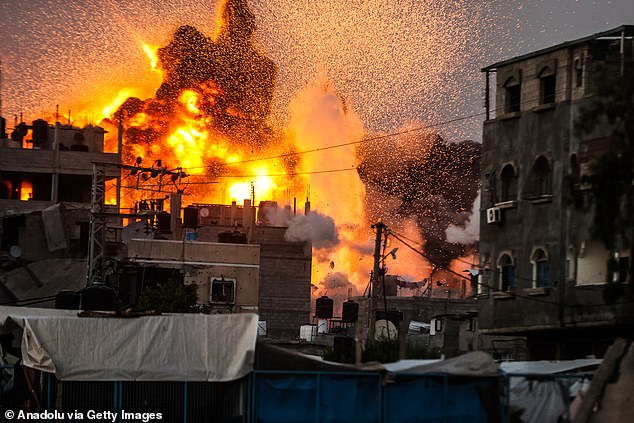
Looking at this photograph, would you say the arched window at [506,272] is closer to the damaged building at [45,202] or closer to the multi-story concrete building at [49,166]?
the damaged building at [45,202]

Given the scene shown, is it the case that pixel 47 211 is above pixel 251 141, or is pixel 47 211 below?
below

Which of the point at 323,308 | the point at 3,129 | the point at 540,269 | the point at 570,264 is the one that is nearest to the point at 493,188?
the point at 540,269

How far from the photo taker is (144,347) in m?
33.2

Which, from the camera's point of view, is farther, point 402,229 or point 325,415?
point 402,229

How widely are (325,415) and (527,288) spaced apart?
25107mm

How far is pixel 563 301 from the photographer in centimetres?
5347

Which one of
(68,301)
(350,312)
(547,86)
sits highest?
(547,86)

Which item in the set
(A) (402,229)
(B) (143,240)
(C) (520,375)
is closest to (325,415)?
(C) (520,375)

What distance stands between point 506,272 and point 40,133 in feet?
180

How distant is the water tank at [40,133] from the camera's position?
104 m

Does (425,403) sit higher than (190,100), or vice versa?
(190,100)

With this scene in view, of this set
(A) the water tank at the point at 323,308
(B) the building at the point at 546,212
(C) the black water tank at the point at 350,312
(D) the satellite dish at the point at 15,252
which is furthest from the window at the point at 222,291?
(B) the building at the point at 546,212

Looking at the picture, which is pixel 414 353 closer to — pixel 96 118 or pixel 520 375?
pixel 520 375

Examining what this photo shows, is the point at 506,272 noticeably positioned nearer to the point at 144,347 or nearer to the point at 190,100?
the point at 144,347
